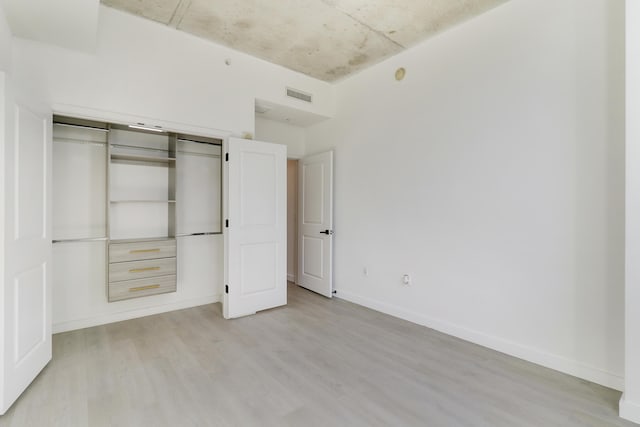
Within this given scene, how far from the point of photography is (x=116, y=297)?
3.30 metres

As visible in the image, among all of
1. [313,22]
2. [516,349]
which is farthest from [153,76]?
[516,349]

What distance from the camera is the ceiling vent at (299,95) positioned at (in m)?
4.29

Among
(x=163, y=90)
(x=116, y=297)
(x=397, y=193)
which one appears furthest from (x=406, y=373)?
(x=163, y=90)

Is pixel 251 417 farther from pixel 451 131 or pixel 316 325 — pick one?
pixel 451 131

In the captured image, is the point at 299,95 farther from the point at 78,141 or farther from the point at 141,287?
the point at 141,287

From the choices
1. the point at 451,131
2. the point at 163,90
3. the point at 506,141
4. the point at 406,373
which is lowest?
the point at 406,373

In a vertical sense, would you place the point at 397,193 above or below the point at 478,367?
above

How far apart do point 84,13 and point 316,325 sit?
140 inches

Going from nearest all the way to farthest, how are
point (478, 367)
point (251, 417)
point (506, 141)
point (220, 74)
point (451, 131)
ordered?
point (251, 417)
point (478, 367)
point (506, 141)
point (451, 131)
point (220, 74)

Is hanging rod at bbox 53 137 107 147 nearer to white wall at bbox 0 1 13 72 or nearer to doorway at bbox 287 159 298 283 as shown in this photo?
white wall at bbox 0 1 13 72

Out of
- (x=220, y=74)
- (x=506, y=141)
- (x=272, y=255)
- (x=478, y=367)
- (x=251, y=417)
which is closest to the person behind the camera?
(x=251, y=417)

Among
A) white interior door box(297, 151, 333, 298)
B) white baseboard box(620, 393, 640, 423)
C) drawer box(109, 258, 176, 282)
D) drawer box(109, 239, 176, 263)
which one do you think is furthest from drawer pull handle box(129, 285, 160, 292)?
white baseboard box(620, 393, 640, 423)

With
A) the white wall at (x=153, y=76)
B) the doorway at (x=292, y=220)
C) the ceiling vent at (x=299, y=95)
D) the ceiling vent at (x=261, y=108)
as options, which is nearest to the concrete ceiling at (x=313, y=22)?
the white wall at (x=153, y=76)

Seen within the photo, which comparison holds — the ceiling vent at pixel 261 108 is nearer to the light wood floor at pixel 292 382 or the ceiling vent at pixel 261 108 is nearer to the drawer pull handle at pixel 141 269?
the drawer pull handle at pixel 141 269
